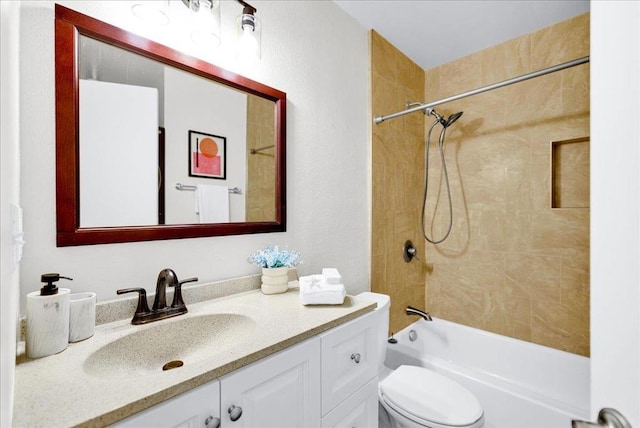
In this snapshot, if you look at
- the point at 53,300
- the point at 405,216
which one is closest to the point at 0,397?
the point at 53,300

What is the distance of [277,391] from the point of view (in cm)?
84

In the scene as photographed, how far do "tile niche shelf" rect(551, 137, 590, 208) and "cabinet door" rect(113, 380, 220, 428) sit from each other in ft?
7.55

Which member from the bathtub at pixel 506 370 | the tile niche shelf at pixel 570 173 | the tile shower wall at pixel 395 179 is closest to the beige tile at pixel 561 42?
the tile niche shelf at pixel 570 173

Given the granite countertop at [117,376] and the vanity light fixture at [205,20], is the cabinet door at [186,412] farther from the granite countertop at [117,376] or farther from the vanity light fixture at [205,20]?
the vanity light fixture at [205,20]

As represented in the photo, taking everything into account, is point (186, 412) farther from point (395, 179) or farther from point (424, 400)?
point (395, 179)

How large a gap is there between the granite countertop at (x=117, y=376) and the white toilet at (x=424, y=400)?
45cm

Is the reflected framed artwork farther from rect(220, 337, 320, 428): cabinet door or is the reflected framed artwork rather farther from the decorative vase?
rect(220, 337, 320, 428): cabinet door

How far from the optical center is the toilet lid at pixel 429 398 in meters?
1.28

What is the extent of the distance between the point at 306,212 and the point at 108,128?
36.7 inches

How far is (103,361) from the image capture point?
2.61 feet

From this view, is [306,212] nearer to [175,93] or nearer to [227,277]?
[227,277]
